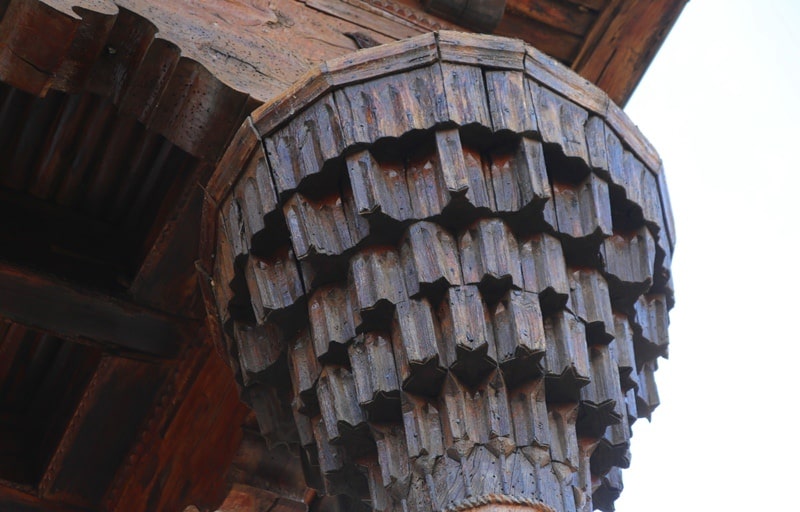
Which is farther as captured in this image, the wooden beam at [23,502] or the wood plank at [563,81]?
the wooden beam at [23,502]

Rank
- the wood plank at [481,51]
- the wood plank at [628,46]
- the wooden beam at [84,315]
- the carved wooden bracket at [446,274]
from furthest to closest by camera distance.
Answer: the wood plank at [628,46] < the wooden beam at [84,315] < the wood plank at [481,51] < the carved wooden bracket at [446,274]

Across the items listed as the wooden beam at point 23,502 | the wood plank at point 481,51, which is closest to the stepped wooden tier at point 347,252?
the wood plank at point 481,51

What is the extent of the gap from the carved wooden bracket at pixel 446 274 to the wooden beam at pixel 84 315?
0.66 metres

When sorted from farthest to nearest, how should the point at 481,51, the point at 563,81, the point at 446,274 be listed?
the point at 563,81, the point at 481,51, the point at 446,274

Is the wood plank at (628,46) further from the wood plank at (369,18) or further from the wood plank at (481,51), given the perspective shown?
the wood plank at (481,51)

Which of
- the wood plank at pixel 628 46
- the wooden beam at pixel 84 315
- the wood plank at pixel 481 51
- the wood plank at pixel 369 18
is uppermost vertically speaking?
the wood plank at pixel 628 46

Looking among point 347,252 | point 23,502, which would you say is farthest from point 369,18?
point 23,502

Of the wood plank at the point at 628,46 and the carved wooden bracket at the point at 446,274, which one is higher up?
the wood plank at the point at 628,46

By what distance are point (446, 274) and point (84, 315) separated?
59.8 inches

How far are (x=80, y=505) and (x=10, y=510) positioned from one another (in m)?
0.23

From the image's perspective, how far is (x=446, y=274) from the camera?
370 cm

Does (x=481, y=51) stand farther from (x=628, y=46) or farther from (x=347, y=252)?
(x=628, y=46)

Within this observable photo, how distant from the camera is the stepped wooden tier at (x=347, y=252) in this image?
3.67 metres

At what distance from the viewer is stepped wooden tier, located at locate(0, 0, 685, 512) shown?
12.0 feet
